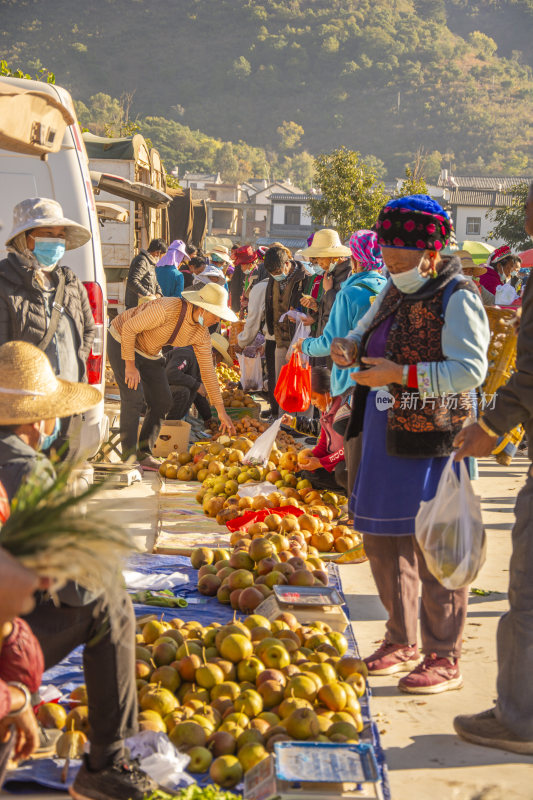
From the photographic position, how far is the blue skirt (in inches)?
150

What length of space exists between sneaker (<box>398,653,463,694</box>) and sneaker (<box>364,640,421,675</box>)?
148mm

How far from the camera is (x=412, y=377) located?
3611mm

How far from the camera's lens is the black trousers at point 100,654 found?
272 centimetres

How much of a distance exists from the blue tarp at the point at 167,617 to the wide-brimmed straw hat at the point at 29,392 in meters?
1.21

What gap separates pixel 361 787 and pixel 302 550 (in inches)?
102

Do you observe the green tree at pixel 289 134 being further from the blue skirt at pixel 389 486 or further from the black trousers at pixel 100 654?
the black trousers at pixel 100 654

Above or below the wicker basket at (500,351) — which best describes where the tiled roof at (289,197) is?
above

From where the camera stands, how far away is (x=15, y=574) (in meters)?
1.86

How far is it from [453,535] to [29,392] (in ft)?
5.79

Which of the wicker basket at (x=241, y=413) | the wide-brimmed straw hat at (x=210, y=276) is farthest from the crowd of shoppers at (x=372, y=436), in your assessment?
the wicker basket at (x=241, y=413)

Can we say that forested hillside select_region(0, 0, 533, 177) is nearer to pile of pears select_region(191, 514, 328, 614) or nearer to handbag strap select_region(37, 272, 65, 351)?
handbag strap select_region(37, 272, 65, 351)

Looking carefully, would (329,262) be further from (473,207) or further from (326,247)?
(473,207)

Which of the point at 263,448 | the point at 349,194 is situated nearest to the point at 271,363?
the point at 263,448

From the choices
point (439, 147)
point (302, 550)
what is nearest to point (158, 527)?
point (302, 550)
